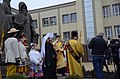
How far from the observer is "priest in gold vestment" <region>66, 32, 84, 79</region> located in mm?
9422

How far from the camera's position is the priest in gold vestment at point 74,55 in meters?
9.42

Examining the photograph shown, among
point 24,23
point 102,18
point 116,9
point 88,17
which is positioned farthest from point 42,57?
point 88,17

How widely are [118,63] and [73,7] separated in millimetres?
44128

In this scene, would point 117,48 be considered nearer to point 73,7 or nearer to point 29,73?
point 29,73

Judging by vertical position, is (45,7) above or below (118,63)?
above

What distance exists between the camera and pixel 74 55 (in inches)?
374

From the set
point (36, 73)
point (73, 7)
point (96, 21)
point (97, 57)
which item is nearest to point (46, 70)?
point (36, 73)

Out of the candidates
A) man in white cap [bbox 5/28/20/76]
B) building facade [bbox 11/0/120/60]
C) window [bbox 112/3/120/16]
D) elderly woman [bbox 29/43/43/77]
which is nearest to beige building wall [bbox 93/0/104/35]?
building facade [bbox 11/0/120/60]

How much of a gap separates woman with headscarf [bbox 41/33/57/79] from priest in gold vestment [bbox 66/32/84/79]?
615mm

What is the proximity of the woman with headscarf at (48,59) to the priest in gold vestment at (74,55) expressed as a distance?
2.02ft

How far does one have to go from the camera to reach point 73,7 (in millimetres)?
54406

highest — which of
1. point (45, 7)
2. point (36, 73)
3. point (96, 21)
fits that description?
point (45, 7)

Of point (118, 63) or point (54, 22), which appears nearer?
point (118, 63)

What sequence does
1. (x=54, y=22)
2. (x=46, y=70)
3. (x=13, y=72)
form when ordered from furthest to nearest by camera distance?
(x=54, y=22), (x=46, y=70), (x=13, y=72)
